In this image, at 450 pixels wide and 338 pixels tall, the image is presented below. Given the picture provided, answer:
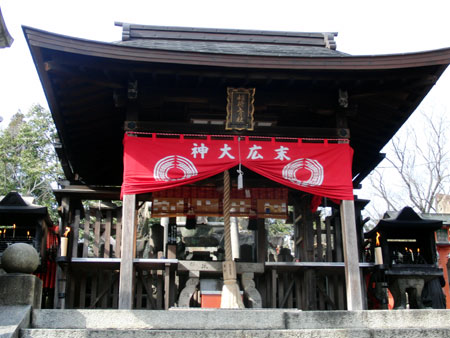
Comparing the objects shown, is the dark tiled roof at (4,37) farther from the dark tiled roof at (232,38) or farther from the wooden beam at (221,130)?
the dark tiled roof at (232,38)

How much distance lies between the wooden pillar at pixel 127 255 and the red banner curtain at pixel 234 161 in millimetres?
292

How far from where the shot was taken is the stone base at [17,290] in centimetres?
600

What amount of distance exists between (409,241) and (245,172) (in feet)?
12.6

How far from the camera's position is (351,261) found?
8.81m

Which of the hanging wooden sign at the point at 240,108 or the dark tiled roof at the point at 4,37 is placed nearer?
the dark tiled roof at the point at 4,37

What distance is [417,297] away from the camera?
10.2 m

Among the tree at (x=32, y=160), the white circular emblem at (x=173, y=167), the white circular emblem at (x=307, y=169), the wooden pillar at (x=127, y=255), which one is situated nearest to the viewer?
the wooden pillar at (x=127, y=255)

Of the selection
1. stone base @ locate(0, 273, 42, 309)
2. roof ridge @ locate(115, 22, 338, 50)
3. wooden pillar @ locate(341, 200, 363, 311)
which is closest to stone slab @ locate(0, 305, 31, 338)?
stone base @ locate(0, 273, 42, 309)

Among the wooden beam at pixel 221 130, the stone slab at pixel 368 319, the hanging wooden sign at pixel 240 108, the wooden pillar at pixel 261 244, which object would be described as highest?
the hanging wooden sign at pixel 240 108

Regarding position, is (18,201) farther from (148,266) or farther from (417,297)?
(417,297)

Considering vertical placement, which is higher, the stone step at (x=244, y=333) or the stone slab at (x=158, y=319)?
the stone slab at (x=158, y=319)

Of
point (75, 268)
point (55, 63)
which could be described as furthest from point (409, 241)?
point (55, 63)

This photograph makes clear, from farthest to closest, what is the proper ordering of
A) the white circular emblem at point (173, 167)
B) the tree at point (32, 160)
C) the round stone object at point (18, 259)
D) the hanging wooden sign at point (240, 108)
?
the tree at point (32, 160)
the hanging wooden sign at point (240, 108)
the white circular emblem at point (173, 167)
the round stone object at point (18, 259)

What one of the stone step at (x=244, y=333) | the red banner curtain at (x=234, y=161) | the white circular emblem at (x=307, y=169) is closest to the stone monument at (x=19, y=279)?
the stone step at (x=244, y=333)
